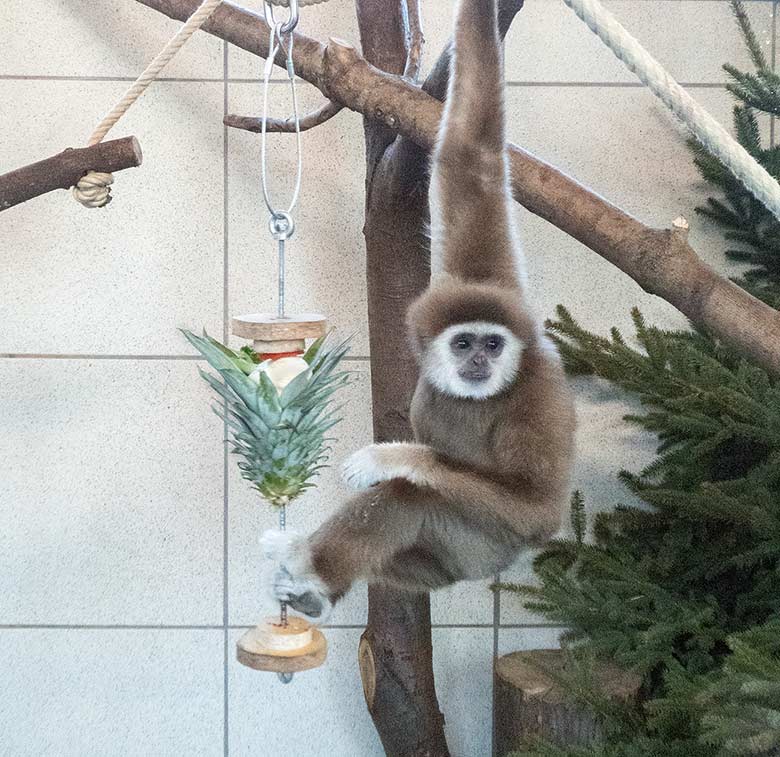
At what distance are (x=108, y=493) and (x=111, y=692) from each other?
99 centimetres

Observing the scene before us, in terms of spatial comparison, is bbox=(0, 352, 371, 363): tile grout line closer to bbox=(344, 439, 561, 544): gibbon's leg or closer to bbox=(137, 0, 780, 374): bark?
bbox=(137, 0, 780, 374): bark

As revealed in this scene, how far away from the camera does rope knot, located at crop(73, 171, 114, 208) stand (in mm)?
3111

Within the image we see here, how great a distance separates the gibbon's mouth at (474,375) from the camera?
2793mm

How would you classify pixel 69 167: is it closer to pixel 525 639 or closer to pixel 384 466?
pixel 384 466

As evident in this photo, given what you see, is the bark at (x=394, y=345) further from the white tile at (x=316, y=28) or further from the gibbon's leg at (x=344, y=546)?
the gibbon's leg at (x=344, y=546)

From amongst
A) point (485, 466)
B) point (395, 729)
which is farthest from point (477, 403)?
point (395, 729)

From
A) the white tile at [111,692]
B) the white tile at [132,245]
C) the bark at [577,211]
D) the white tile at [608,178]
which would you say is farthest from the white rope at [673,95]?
the white tile at [111,692]

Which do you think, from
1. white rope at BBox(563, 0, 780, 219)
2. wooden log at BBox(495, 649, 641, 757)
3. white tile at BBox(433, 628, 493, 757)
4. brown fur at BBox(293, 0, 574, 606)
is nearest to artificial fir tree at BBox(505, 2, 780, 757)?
wooden log at BBox(495, 649, 641, 757)

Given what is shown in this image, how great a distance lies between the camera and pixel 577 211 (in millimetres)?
2957

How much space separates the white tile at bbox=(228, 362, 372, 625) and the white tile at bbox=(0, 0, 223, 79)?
1.67 m

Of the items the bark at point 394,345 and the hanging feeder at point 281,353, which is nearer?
the hanging feeder at point 281,353

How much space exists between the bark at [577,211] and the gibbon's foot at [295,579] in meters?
1.27

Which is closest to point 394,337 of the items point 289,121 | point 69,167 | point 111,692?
point 289,121

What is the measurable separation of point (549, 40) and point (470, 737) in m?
3.45
